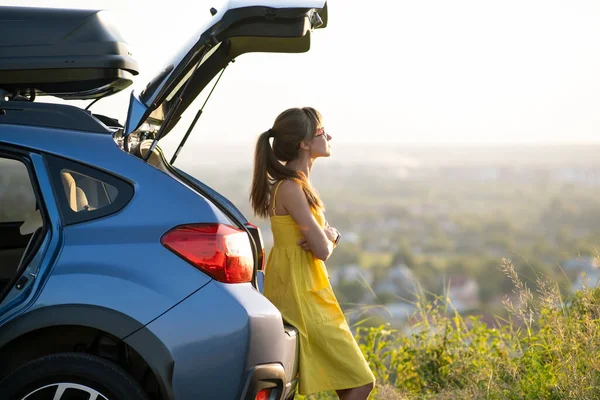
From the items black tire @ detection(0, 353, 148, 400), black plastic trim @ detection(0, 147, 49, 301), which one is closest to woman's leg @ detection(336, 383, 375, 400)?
black tire @ detection(0, 353, 148, 400)

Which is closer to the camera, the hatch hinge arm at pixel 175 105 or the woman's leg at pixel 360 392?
the hatch hinge arm at pixel 175 105

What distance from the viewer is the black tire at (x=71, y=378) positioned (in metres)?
3.11

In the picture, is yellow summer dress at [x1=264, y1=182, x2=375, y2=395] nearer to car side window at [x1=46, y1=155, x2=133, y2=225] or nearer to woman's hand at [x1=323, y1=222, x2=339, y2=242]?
woman's hand at [x1=323, y1=222, x2=339, y2=242]

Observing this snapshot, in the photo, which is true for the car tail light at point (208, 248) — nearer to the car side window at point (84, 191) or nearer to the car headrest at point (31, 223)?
the car side window at point (84, 191)

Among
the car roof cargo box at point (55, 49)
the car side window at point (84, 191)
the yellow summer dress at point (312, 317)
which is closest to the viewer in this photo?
the car side window at point (84, 191)

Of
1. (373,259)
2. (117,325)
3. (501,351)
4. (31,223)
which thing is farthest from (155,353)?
(373,259)

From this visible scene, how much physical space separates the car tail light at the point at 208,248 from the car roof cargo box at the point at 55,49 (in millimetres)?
940

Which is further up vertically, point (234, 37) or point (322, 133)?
point (234, 37)

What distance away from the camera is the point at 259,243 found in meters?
4.32

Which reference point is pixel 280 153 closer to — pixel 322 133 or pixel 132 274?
pixel 322 133

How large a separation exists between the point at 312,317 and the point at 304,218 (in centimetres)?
44

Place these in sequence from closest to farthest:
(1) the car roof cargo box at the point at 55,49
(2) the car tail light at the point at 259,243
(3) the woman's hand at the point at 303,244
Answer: (1) the car roof cargo box at the point at 55,49
(3) the woman's hand at the point at 303,244
(2) the car tail light at the point at 259,243

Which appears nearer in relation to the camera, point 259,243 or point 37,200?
point 37,200

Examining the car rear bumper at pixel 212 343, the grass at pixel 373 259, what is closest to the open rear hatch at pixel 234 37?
the car rear bumper at pixel 212 343
